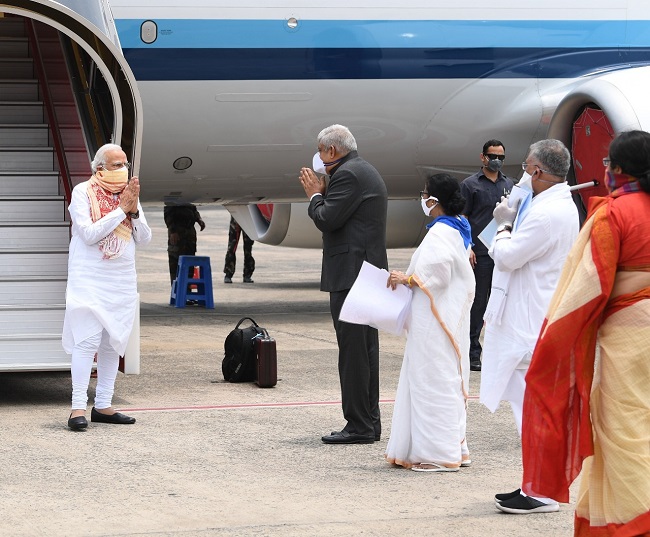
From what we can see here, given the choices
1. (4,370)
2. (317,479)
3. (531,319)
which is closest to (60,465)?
(317,479)

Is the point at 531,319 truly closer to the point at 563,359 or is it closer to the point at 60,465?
the point at 563,359

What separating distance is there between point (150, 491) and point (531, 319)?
6.27ft

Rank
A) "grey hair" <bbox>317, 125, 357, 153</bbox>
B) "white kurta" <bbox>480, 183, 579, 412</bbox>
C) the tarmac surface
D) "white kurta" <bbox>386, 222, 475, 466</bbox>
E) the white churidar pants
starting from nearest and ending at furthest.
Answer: the tarmac surface < "white kurta" <bbox>480, 183, 579, 412</bbox> < "white kurta" <bbox>386, 222, 475, 466</bbox> < "grey hair" <bbox>317, 125, 357, 153</bbox> < the white churidar pants

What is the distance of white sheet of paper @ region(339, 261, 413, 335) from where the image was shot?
626cm

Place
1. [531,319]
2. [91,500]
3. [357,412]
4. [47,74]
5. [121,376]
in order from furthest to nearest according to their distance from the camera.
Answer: [47,74]
[121,376]
[357,412]
[531,319]
[91,500]

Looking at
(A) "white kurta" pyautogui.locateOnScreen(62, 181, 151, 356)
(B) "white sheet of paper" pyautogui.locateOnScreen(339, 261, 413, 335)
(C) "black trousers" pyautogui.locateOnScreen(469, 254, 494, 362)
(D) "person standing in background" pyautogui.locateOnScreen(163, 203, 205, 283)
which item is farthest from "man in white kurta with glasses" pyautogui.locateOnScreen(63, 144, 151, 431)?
(D) "person standing in background" pyautogui.locateOnScreen(163, 203, 205, 283)

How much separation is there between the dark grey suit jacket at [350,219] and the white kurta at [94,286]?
1291 millimetres

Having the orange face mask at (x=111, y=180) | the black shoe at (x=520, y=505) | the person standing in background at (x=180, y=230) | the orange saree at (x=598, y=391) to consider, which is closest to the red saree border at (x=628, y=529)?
the orange saree at (x=598, y=391)

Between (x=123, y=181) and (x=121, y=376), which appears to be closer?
(x=123, y=181)

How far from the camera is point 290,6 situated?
35.5 feet

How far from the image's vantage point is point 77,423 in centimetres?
711

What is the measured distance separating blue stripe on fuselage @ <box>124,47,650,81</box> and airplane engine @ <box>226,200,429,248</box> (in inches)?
97.3

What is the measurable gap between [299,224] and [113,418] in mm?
7456

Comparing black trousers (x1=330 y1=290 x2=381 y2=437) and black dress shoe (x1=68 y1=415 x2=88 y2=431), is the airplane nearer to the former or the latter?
black dress shoe (x1=68 y1=415 x2=88 y2=431)
